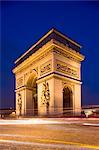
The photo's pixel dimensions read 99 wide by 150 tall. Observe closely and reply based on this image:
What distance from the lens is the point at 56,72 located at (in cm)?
1510

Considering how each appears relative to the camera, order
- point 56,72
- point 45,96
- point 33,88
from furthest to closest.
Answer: point 33,88, point 45,96, point 56,72

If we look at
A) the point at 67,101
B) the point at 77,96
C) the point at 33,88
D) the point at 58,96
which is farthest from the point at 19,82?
the point at 58,96

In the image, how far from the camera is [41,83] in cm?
1634

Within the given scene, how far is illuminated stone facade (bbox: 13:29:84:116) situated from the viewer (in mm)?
15078

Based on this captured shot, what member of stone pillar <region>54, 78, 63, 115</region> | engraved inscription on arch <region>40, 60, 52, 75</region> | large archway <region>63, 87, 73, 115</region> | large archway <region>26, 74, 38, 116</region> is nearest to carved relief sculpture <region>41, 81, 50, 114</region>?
stone pillar <region>54, 78, 63, 115</region>

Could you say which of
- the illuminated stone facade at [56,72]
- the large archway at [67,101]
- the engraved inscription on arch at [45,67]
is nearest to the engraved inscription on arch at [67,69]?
the illuminated stone facade at [56,72]

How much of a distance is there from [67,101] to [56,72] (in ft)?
7.08

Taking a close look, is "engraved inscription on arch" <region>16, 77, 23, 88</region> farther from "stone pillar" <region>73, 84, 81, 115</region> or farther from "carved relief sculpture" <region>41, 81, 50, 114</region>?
"stone pillar" <region>73, 84, 81, 115</region>

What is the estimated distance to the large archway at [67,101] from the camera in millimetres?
15330

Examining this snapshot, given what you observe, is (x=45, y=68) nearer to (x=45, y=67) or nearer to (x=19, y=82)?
(x=45, y=67)

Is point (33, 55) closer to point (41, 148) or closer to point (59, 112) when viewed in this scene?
point (59, 112)

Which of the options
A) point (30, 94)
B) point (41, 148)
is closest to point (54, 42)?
point (30, 94)

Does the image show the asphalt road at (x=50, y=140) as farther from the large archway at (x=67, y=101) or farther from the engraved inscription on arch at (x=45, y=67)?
the engraved inscription on arch at (x=45, y=67)

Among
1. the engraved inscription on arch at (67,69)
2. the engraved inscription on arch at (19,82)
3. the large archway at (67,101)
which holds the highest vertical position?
the engraved inscription on arch at (67,69)
